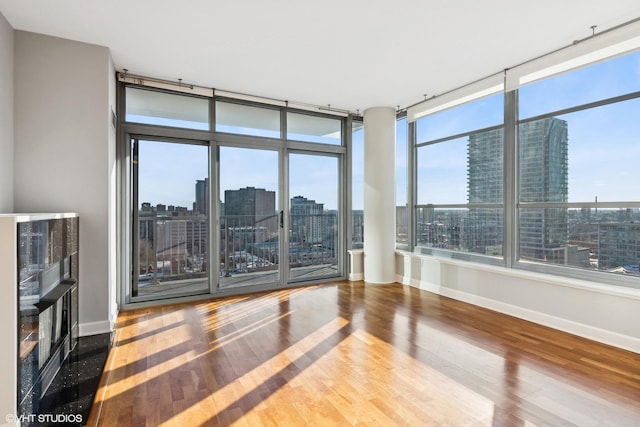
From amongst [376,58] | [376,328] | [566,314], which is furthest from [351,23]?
[566,314]

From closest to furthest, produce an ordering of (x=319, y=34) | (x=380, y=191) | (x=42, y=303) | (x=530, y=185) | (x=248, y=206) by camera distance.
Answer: (x=42, y=303)
(x=319, y=34)
(x=530, y=185)
(x=248, y=206)
(x=380, y=191)

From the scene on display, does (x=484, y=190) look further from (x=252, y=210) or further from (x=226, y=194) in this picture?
(x=226, y=194)

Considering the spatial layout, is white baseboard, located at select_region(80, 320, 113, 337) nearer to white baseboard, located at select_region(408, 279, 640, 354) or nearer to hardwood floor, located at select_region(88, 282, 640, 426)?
hardwood floor, located at select_region(88, 282, 640, 426)

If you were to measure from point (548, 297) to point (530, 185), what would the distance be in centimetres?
117

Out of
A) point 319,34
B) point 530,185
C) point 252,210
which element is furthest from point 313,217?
point 530,185

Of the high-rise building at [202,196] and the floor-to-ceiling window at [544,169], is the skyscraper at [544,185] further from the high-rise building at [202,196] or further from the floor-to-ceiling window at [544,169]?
the high-rise building at [202,196]

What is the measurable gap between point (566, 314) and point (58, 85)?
506 cm

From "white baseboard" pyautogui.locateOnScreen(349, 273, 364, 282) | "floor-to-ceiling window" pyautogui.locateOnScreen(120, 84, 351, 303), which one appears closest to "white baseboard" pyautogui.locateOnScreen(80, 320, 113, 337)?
"floor-to-ceiling window" pyautogui.locateOnScreen(120, 84, 351, 303)

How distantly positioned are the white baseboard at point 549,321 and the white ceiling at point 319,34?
8.47 ft

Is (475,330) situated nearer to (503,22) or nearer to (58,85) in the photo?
(503,22)

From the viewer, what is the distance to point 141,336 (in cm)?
290

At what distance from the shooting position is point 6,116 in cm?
257

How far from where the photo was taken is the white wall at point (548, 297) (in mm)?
2664

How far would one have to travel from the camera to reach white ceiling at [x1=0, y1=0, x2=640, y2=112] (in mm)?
2461
